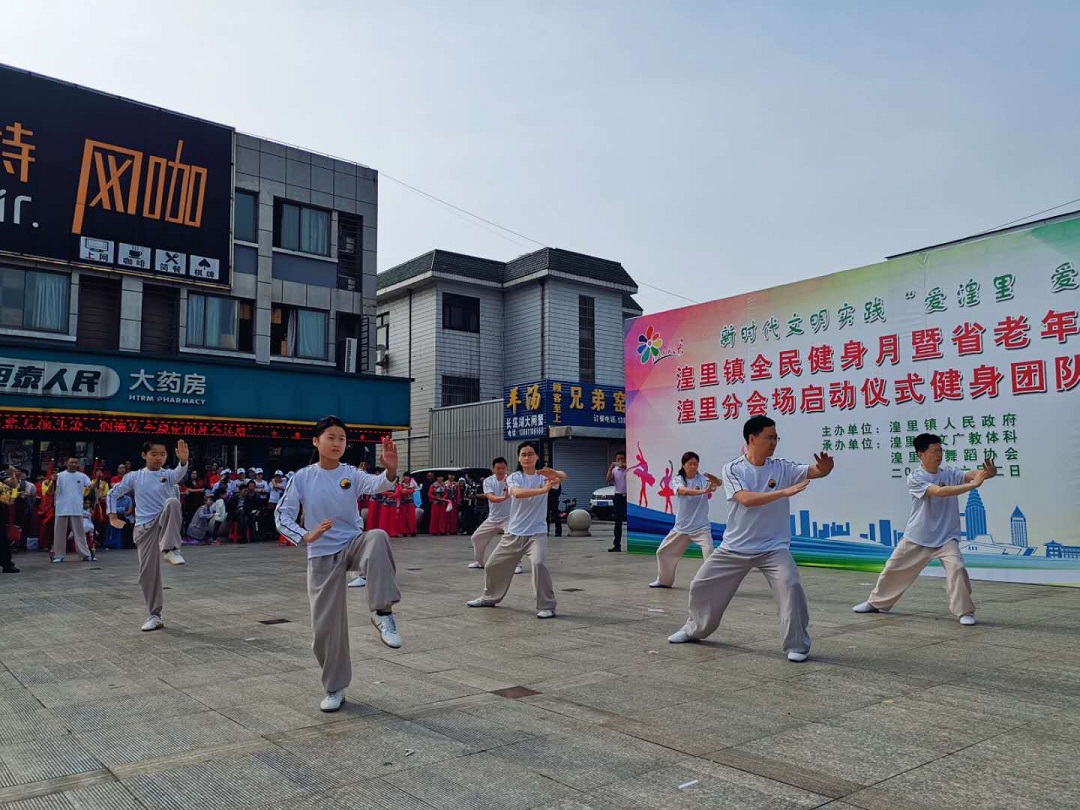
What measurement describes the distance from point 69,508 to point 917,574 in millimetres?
13833

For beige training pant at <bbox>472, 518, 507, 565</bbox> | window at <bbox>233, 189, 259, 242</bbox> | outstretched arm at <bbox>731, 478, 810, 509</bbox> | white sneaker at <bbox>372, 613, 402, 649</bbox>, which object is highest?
window at <bbox>233, 189, 259, 242</bbox>

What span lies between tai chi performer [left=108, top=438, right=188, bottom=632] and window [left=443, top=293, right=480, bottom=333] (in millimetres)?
22301

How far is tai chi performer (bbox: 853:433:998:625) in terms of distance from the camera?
842cm

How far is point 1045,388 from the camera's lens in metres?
11.1

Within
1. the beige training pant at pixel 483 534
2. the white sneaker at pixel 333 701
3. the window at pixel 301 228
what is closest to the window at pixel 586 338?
the window at pixel 301 228

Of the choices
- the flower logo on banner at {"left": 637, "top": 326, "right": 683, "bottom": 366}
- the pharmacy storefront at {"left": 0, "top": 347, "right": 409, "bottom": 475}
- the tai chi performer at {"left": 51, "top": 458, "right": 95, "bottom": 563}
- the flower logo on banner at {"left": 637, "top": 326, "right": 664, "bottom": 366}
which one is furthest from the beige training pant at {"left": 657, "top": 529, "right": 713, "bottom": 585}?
the pharmacy storefront at {"left": 0, "top": 347, "right": 409, "bottom": 475}

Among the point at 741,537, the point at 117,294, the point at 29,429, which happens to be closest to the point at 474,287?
the point at 117,294

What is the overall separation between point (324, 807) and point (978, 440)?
10775 millimetres

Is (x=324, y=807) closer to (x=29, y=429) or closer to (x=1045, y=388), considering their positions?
(x=1045, y=388)

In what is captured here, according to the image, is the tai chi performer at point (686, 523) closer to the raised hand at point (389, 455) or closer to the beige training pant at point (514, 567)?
the beige training pant at point (514, 567)

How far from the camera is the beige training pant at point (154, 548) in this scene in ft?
27.0

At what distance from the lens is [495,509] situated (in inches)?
458

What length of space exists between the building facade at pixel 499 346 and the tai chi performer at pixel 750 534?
69.9 feet

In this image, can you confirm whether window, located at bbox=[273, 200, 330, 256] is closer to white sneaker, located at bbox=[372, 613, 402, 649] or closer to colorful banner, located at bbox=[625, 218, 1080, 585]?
colorful banner, located at bbox=[625, 218, 1080, 585]
